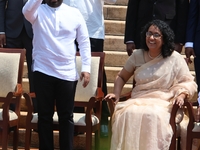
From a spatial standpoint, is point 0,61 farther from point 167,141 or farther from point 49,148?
point 167,141

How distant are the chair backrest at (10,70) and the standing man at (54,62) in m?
0.61

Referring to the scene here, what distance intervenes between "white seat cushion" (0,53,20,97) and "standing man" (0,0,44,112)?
1.29ft

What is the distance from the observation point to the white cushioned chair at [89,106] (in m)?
4.93

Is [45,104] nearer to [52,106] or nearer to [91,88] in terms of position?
[52,106]

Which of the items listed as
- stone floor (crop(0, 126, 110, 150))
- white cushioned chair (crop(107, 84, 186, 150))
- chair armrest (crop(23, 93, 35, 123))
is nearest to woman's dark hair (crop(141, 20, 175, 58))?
white cushioned chair (crop(107, 84, 186, 150))

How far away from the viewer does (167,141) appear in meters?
4.64

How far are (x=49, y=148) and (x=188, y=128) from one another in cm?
112

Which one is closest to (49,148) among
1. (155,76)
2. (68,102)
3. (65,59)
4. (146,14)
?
(68,102)

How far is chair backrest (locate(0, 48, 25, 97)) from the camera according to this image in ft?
17.1

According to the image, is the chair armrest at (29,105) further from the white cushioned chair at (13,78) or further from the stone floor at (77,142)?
the stone floor at (77,142)

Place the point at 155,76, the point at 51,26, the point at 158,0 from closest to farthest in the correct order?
the point at 51,26
the point at 155,76
the point at 158,0

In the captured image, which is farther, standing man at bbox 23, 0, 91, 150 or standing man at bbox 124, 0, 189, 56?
standing man at bbox 124, 0, 189, 56

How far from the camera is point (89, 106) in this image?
195 inches

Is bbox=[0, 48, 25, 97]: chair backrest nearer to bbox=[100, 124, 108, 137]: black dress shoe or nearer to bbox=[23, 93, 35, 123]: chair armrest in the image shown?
bbox=[23, 93, 35, 123]: chair armrest
